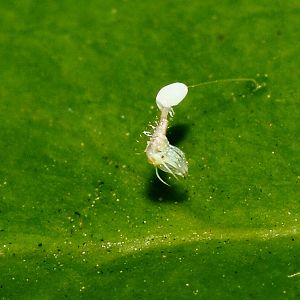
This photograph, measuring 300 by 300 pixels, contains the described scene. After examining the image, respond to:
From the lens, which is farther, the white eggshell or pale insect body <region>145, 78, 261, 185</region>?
the white eggshell

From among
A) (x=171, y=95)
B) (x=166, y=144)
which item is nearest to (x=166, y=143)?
(x=166, y=144)

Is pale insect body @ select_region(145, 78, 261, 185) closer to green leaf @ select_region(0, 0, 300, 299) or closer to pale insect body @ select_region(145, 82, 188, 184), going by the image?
pale insect body @ select_region(145, 82, 188, 184)

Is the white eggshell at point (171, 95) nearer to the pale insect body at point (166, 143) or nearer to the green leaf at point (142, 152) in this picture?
the pale insect body at point (166, 143)

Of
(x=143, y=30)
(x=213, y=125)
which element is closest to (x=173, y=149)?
(x=213, y=125)

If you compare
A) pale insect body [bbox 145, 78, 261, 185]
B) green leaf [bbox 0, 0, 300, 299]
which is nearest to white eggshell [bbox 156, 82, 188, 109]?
pale insect body [bbox 145, 78, 261, 185]

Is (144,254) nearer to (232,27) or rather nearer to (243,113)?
(243,113)
